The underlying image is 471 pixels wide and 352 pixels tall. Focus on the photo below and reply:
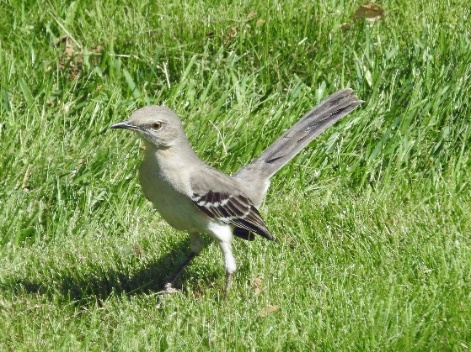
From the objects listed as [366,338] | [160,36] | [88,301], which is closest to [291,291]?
[366,338]

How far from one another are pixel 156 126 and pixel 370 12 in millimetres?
3381

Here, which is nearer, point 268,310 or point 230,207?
point 268,310

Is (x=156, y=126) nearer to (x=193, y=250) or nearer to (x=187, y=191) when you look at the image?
(x=187, y=191)

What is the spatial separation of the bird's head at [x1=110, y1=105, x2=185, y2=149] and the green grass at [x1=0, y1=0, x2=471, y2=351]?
951mm

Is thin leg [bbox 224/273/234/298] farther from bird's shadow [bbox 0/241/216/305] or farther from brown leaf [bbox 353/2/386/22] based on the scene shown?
brown leaf [bbox 353/2/386/22]

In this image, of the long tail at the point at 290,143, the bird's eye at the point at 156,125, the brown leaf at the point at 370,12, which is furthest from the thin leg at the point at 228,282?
the brown leaf at the point at 370,12

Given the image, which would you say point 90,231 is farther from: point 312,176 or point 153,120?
point 312,176

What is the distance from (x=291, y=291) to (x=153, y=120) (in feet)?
4.44

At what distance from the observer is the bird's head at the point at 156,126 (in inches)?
237

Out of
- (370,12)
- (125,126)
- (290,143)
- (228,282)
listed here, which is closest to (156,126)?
(125,126)

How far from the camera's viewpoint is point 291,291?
19.6ft

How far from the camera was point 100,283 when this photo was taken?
6.39m

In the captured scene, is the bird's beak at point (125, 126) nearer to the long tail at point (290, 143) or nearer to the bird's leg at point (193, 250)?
the bird's leg at point (193, 250)

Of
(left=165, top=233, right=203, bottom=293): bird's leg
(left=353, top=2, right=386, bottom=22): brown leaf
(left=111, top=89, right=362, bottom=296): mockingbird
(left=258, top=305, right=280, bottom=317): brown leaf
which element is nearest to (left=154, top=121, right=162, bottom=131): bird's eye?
(left=111, top=89, right=362, bottom=296): mockingbird
